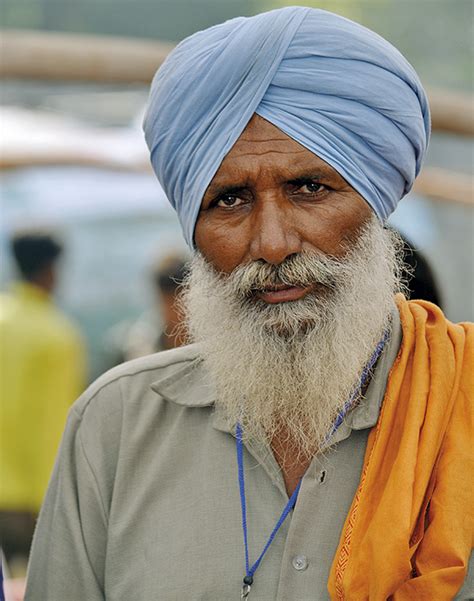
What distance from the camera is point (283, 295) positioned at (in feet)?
8.34

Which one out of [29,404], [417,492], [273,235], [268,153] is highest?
[268,153]

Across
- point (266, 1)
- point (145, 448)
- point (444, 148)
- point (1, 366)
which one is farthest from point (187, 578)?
point (266, 1)

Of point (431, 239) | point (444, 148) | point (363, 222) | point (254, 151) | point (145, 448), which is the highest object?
point (254, 151)

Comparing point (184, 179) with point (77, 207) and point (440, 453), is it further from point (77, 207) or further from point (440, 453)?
point (77, 207)

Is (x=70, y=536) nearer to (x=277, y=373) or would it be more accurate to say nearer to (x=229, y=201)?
(x=277, y=373)

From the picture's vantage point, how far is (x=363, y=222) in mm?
2607

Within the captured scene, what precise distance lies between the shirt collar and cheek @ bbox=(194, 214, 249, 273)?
0.30 meters

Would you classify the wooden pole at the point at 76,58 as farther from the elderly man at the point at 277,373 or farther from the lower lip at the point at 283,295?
the lower lip at the point at 283,295

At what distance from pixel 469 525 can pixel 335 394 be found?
47 centimetres

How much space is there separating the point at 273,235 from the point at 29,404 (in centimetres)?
404

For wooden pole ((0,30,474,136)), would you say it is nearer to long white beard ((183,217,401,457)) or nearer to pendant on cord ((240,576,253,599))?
long white beard ((183,217,401,457))

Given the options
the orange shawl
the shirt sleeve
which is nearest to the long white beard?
the orange shawl

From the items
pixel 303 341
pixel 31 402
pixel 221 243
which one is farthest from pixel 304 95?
pixel 31 402

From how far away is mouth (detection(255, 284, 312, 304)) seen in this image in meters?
2.53
